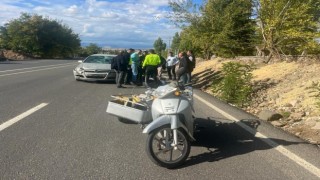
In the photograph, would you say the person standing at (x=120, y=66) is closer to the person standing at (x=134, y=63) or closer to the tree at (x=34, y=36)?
the person standing at (x=134, y=63)

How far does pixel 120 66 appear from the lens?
16.1 meters

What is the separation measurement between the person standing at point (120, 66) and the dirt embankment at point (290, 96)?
423 cm

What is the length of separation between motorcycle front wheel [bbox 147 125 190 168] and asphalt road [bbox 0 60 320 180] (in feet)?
0.35

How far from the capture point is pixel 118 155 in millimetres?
5445

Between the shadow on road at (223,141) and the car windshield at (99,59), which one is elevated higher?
the car windshield at (99,59)

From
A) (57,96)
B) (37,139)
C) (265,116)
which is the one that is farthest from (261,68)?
(37,139)

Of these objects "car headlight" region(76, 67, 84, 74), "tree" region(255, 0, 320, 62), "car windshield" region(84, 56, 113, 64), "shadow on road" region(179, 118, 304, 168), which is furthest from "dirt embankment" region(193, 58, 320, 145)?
"car headlight" region(76, 67, 84, 74)

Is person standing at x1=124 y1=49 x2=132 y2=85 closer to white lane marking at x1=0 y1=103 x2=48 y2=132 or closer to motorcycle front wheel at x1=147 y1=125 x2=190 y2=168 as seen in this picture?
white lane marking at x1=0 y1=103 x2=48 y2=132

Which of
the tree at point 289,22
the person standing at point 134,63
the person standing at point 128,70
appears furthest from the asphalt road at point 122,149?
the tree at point 289,22

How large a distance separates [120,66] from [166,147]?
1117cm

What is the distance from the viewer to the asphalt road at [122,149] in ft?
15.6

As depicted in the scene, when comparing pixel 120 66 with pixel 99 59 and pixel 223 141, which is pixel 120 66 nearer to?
pixel 99 59

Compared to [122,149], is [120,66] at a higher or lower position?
higher

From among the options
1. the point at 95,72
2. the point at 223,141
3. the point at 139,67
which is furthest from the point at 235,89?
the point at 95,72
